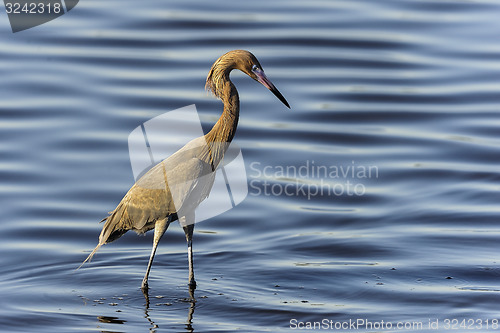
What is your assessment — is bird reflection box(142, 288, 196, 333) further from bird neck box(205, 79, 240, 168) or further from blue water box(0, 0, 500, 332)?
bird neck box(205, 79, 240, 168)

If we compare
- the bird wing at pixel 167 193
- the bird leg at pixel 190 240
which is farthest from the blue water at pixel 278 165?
the bird wing at pixel 167 193

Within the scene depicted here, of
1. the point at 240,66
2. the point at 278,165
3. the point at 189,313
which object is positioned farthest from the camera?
the point at 278,165

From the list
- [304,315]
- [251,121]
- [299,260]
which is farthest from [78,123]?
[304,315]

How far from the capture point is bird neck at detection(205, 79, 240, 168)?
8047mm

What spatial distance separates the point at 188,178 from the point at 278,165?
387cm

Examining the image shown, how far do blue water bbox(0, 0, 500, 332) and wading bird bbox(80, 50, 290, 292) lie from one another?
59 cm

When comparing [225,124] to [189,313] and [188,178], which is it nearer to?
[188,178]

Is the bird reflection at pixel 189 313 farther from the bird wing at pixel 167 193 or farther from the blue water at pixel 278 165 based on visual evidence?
the bird wing at pixel 167 193

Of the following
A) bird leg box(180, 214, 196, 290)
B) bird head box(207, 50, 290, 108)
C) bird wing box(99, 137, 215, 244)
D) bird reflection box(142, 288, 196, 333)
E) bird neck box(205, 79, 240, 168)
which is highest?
bird head box(207, 50, 290, 108)

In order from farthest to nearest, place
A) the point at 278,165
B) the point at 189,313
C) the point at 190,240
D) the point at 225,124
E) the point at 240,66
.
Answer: the point at 278,165 < the point at 190,240 < the point at 225,124 < the point at 240,66 < the point at 189,313

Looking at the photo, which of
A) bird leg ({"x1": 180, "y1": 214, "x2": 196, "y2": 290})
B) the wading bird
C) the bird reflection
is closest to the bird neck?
the wading bird

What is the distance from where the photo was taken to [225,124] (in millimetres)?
8141

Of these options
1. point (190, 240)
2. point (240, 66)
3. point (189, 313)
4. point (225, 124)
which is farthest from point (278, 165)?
point (189, 313)

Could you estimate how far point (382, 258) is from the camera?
29.8 feet
